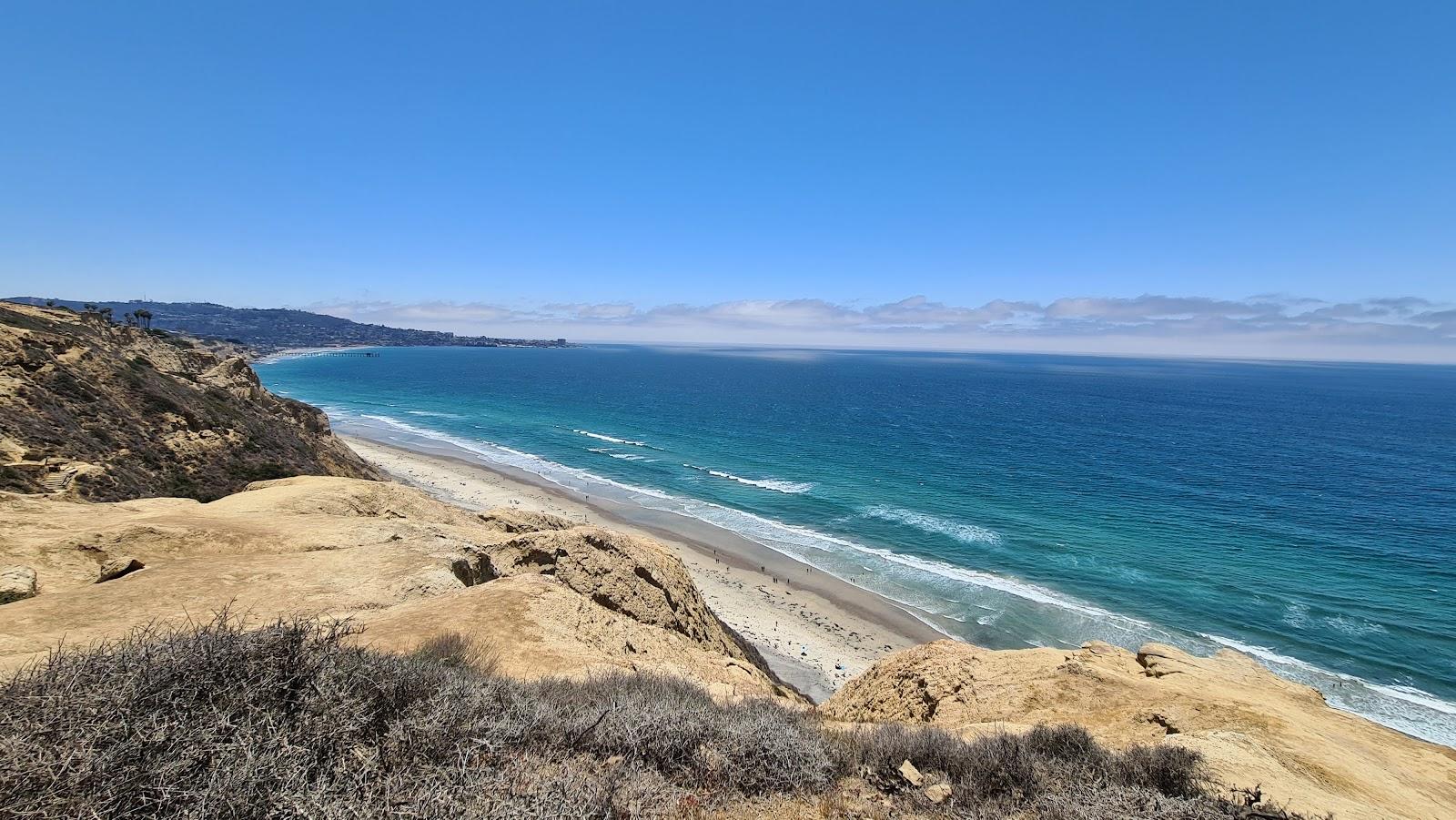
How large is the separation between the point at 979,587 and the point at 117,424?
3904 cm

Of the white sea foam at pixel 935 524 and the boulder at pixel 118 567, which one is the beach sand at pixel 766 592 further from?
the boulder at pixel 118 567

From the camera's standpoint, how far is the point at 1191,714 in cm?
930

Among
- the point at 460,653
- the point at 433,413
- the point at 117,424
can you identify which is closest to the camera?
the point at 460,653

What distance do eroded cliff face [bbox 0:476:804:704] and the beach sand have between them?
9692mm

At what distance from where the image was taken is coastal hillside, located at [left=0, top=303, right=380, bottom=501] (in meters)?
17.8

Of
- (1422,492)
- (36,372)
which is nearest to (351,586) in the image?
(36,372)

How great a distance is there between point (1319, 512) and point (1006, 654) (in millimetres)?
45869

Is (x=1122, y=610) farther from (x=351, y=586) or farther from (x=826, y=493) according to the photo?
(x=351, y=586)

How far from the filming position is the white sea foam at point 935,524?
123 ft

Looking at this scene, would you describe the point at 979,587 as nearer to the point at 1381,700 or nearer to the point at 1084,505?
the point at 1381,700

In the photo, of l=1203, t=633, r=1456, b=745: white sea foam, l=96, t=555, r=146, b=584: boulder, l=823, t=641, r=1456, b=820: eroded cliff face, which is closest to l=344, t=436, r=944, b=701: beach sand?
l=823, t=641, r=1456, b=820: eroded cliff face

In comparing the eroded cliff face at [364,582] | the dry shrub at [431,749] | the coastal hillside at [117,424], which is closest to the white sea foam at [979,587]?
the eroded cliff face at [364,582]

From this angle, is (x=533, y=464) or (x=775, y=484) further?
(x=533, y=464)

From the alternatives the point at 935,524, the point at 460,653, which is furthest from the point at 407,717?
the point at 935,524
